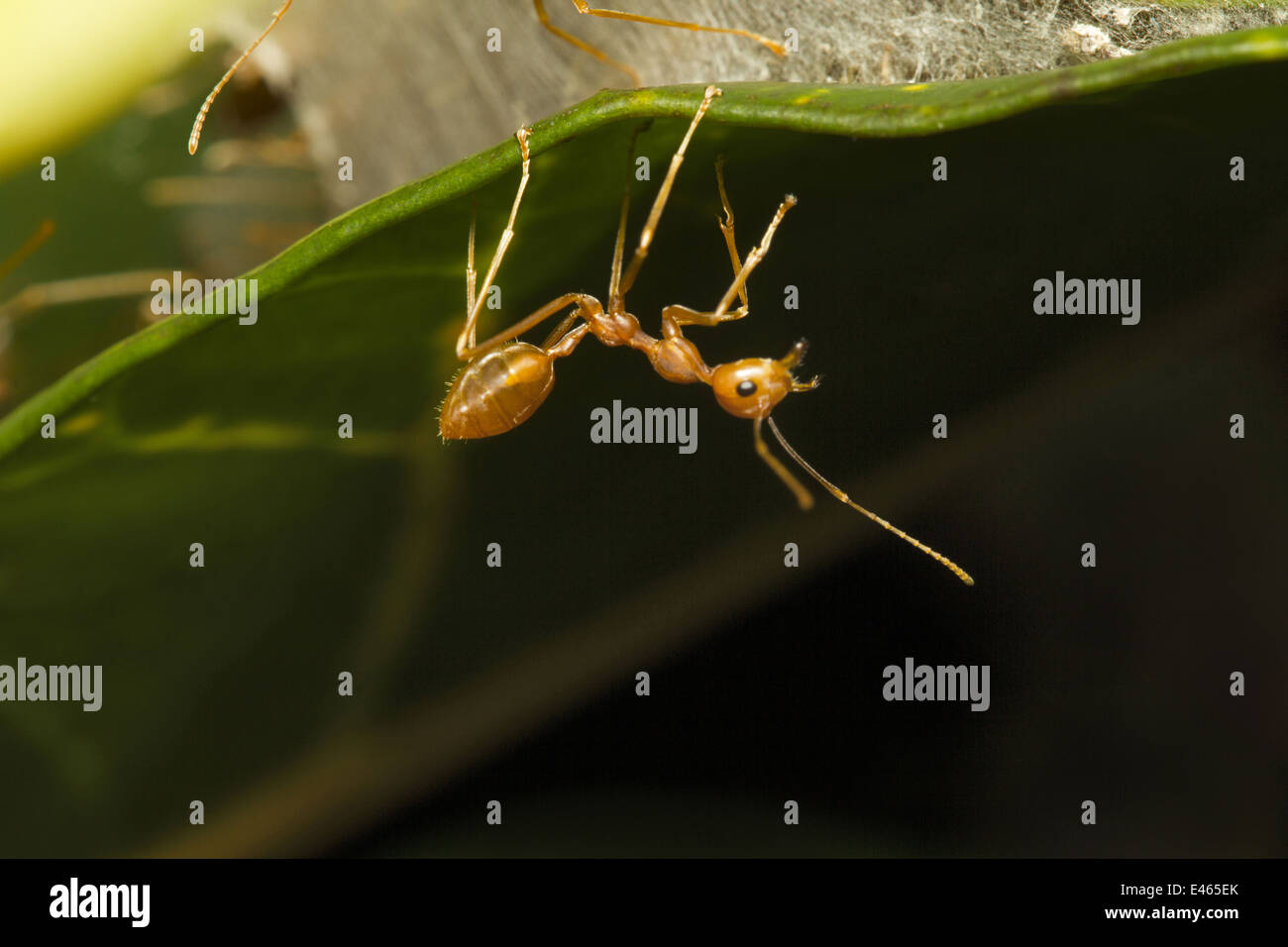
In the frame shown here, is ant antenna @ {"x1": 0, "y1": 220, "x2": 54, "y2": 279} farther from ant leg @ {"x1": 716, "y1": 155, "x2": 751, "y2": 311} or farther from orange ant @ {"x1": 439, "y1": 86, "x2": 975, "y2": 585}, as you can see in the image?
ant leg @ {"x1": 716, "y1": 155, "x2": 751, "y2": 311}

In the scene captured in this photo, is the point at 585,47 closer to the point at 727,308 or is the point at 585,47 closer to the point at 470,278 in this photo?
the point at 727,308

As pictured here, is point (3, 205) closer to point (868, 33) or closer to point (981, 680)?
point (868, 33)

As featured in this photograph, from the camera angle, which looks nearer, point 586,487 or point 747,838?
point 586,487

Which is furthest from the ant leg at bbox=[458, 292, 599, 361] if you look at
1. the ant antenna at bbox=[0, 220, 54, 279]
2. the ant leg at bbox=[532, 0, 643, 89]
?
the ant antenna at bbox=[0, 220, 54, 279]

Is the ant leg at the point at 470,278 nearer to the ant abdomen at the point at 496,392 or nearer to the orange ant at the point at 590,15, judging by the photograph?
the ant abdomen at the point at 496,392

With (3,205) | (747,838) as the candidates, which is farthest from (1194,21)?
(3,205)

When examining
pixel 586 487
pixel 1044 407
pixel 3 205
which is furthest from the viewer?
pixel 3 205

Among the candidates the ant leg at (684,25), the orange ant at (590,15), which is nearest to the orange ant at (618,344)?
the ant leg at (684,25)
